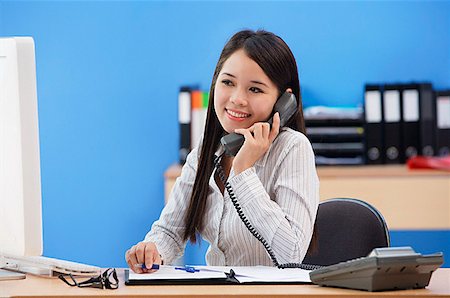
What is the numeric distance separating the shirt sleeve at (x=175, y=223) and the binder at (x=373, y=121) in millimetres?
2084

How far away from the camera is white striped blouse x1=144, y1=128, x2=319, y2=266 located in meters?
2.24

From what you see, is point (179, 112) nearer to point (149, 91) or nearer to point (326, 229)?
point (149, 91)

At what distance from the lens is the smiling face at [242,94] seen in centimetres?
245

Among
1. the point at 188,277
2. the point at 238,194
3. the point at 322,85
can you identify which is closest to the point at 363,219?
the point at 238,194

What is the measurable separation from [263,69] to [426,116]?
2.25 m

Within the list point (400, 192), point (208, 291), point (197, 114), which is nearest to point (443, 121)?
point (400, 192)

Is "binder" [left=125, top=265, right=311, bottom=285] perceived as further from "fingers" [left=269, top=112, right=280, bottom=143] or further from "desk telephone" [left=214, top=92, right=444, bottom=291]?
"fingers" [left=269, top=112, right=280, bottom=143]

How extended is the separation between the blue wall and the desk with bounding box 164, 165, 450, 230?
2.07ft

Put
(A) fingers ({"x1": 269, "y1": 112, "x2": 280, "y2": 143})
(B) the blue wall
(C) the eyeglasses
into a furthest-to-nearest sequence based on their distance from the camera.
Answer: (B) the blue wall, (A) fingers ({"x1": 269, "y1": 112, "x2": 280, "y2": 143}), (C) the eyeglasses

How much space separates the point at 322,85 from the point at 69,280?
303 cm

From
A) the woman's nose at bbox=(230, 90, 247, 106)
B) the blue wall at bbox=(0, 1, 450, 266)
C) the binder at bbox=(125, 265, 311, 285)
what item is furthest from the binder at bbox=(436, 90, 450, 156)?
the binder at bbox=(125, 265, 311, 285)

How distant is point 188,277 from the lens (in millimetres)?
1949

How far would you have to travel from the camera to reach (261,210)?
2.23 meters

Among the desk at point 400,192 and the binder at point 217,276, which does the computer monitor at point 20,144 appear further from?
the desk at point 400,192
